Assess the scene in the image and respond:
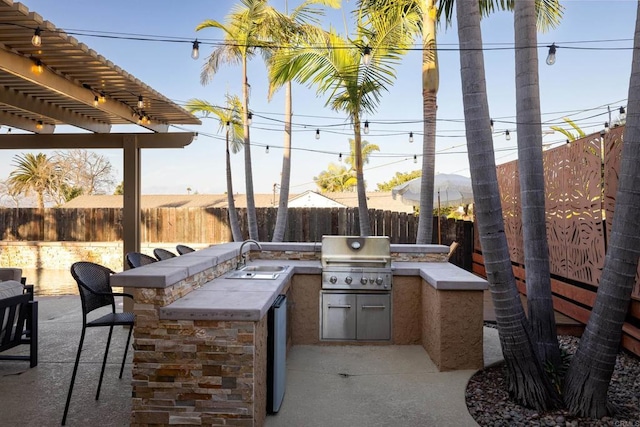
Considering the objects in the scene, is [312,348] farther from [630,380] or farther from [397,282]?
[630,380]

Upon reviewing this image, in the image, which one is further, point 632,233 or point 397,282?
point 397,282

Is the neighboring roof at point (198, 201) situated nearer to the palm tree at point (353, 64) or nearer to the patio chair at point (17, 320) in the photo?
the palm tree at point (353, 64)

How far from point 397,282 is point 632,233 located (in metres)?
2.19

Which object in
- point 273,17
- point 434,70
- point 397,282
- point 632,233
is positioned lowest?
point 397,282

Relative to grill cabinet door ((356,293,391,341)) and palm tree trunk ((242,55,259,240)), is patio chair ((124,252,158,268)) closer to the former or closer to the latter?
grill cabinet door ((356,293,391,341))

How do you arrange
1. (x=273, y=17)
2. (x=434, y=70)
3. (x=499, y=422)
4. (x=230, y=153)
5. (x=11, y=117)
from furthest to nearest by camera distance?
(x=230, y=153), (x=273, y=17), (x=434, y=70), (x=11, y=117), (x=499, y=422)

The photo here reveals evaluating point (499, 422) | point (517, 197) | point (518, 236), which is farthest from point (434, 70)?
point (499, 422)

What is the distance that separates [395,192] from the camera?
955cm

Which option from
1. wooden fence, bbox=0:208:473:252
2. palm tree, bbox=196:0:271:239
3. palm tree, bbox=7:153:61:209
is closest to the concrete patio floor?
palm tree, bbox=196:0:271:239

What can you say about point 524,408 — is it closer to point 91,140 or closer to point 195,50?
point 195,50

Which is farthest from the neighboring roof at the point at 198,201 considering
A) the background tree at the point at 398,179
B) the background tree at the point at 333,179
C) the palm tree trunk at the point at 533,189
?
the palm tree trunk at the point at 533,189

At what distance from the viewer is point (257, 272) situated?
4.20m

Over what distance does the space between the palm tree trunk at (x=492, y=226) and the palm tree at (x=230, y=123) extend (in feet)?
22.6

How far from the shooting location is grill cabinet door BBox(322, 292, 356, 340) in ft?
14.8
